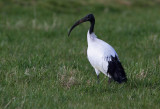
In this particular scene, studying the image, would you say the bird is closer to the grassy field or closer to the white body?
the white body

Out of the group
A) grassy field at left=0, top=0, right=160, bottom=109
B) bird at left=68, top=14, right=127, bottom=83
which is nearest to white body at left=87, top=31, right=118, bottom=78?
bird at left=68, top=14, right=127, bottom=83

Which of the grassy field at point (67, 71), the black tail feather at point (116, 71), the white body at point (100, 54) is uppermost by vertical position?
the white body at point (100, 54)

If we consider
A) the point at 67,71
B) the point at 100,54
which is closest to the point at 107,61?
the point at 100,54

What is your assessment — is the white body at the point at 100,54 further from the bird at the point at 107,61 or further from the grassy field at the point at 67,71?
the grassy field at the point at 67,71

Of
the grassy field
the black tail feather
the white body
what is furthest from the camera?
the white body

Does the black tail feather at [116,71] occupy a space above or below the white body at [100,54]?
below

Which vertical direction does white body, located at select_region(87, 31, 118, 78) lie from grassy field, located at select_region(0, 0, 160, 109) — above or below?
above

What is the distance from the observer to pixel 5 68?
646 centimetres

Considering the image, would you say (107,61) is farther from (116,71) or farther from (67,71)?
(67,71)

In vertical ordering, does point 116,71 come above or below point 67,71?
above

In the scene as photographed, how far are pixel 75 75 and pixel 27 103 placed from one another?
4.89 ft

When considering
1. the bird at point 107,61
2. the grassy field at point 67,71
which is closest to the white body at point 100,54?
the bird at point 107,61

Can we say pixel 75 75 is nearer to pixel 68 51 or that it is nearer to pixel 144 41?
pixel 68 51

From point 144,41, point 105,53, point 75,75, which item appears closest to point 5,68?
point 75,75
